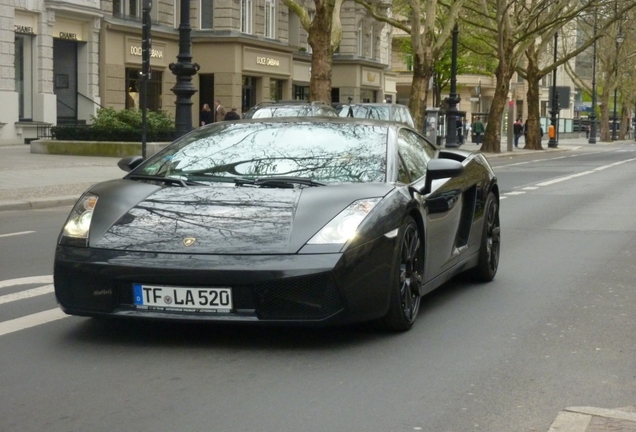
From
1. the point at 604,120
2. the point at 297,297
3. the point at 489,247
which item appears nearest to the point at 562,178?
the point at 489,247

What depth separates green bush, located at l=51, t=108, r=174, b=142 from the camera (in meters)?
31.8

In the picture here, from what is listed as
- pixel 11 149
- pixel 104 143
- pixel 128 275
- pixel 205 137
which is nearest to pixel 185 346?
pixel 128 275

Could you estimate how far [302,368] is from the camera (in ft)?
19.8

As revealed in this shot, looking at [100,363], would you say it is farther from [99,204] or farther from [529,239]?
[529,239]

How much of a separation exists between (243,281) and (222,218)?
475 mm

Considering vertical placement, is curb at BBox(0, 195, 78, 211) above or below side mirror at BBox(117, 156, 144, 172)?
below

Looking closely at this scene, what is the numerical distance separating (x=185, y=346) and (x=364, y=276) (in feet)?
3.41

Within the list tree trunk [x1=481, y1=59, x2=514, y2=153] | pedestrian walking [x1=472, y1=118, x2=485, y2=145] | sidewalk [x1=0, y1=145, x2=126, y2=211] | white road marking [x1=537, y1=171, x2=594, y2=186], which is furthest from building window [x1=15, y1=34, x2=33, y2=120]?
pedestrian walking [x1=472, y1=118, x2=485, y2=145]

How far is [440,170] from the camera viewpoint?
755cm

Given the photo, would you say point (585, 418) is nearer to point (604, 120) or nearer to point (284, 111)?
point (284, 111)

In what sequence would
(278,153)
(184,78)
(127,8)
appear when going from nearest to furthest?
(278,153) → (184,78) → (127,8)

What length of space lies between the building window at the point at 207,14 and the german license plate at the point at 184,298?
45209 millimetres

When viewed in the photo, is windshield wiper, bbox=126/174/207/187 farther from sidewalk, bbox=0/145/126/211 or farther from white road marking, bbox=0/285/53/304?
sidewalk, bbox=0/145/126/211

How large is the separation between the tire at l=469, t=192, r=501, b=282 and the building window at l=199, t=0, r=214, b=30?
4224 centimetres
